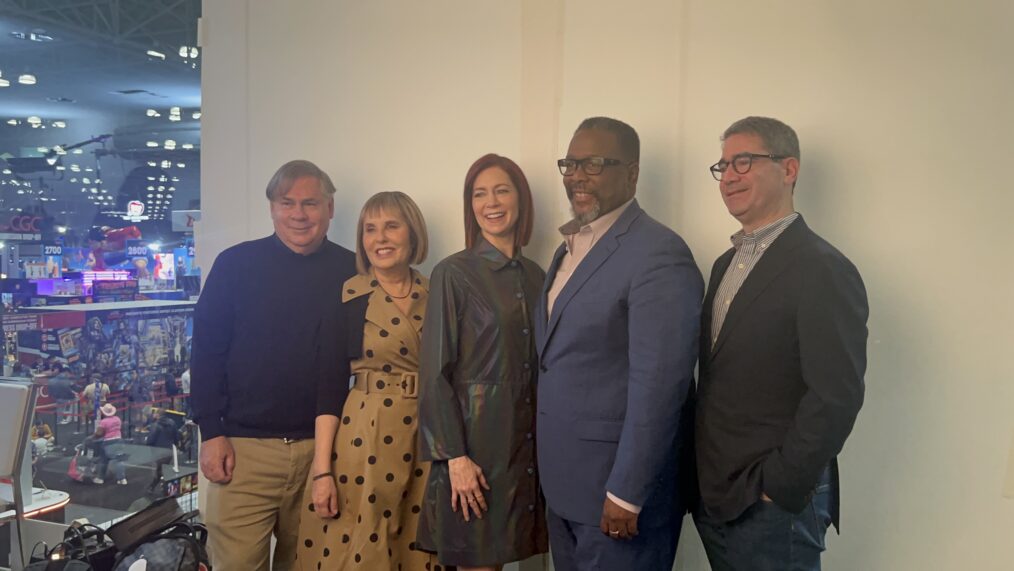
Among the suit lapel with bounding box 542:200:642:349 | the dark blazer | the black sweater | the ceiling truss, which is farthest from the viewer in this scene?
the ceiling truss

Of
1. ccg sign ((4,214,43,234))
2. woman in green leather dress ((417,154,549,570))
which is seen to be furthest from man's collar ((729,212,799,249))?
ccg sign ((4,214,43,234))

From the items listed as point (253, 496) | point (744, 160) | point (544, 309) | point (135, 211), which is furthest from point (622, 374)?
point (135, 211)

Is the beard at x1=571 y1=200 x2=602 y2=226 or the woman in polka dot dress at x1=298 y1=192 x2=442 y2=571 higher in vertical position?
the beard at x1=571 y1=200 x2=602 y2=226

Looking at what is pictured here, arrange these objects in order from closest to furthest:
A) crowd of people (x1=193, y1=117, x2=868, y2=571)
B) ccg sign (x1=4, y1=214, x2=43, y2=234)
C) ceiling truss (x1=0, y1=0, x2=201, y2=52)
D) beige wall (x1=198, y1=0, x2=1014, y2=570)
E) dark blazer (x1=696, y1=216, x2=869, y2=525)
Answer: dark blazer (x1=696, y1=216, x2=869, y2=525), crowd of people (x1=193, y1=117, x2=868, y2=571), beige wall (x1=198, y1=0, x2=1014, y2=570), ceiling truss (x1=0, y1=0, x2=201, y2=52), ccg sign (x1=4, y1=214, x2=43, y2=234)

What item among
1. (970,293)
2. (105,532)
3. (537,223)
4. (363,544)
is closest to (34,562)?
(105,532)

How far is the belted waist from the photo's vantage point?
2.28m

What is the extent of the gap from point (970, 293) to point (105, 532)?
3257 mm

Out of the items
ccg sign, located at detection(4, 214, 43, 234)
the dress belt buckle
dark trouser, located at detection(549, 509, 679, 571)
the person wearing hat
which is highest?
ccg sign, located at detection(4, 214, 43, 234)

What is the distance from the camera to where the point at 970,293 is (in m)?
2.04

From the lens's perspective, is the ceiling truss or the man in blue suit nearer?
the man in blue suit

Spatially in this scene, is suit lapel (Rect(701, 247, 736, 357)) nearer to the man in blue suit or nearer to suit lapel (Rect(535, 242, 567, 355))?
the man in blue suit

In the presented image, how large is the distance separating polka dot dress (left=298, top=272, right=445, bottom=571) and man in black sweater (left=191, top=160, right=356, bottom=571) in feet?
0.52

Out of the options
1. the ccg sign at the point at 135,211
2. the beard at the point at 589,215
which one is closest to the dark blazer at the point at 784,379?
the beard at the point at 589,215

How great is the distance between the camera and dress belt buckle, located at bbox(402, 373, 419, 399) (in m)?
2.28
